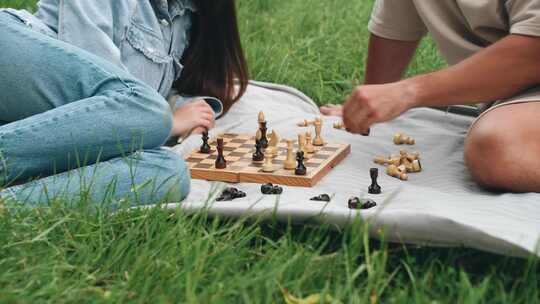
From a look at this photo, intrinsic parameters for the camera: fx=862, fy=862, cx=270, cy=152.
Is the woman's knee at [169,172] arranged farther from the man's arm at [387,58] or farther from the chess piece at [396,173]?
the man's arm at [387,58]

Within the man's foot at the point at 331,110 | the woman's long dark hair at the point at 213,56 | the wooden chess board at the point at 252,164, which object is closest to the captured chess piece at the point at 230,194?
the wooden chess board at the point at 252,164

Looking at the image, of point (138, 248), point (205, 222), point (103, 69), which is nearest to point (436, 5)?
point (103, 69)

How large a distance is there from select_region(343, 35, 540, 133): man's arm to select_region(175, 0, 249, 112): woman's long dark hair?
807mm

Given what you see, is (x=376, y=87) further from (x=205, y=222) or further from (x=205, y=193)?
(x=205, y=222)

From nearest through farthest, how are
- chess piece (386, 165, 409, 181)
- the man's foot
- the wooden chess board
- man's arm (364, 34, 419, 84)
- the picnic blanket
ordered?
the picnic blanket → the wooden chess board → chess piece (386, 165, 409, 181) → man's arm (364, 34, 419, 84) → the man's foot

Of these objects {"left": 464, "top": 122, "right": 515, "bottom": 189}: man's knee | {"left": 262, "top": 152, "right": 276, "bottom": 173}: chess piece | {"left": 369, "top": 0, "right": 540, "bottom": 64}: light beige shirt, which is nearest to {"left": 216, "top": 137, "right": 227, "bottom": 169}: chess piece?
{"left": 262, "top": 152, "right": 276, "bottom": 173}: chess piece

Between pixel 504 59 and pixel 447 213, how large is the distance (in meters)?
0.81

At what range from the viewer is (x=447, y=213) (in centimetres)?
197

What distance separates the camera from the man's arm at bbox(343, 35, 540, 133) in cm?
259

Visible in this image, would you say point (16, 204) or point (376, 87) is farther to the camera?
point (376, 87)

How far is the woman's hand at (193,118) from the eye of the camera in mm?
3066

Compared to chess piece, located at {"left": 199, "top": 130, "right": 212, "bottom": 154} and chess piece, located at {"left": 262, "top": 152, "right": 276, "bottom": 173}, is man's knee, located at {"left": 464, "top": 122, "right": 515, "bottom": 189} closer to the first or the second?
chess piece, located at {"left": 262, "top": 152, "right": 276, "bottom": 173}

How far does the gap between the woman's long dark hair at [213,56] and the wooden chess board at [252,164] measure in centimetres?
36

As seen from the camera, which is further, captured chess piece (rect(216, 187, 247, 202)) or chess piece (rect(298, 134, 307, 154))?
chess piece (rect(298, 134, 307, 154))
